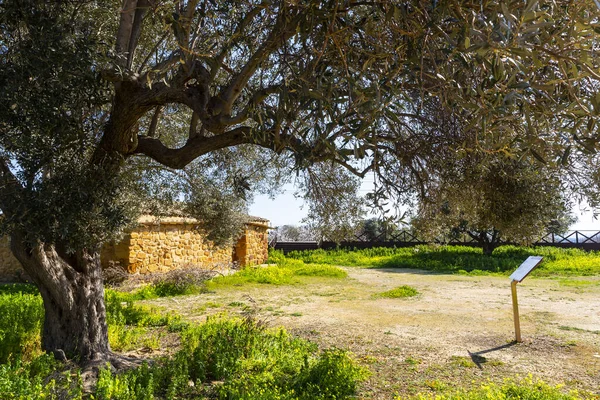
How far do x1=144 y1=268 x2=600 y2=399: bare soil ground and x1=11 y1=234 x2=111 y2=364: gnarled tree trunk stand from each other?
8.58 feet

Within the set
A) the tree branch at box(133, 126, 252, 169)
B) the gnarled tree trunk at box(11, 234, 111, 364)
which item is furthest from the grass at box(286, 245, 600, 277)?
the gnarled tree trunk at box(11, 234, 111, 364)

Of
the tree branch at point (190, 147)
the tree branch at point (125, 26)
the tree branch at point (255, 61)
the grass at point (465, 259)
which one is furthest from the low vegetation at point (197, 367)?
the grass at point (465, 259)

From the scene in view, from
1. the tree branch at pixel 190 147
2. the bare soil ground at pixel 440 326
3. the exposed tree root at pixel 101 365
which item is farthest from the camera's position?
the bare soil ground at pixel 440 326

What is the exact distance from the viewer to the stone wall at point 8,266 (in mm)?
14688

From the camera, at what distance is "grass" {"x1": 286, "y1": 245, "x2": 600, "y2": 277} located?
1984 cm

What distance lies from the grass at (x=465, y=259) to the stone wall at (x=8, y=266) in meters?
12.8

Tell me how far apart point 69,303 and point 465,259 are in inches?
780

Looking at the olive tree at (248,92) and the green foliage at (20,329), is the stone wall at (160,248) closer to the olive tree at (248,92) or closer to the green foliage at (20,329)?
→ the green foliage at (20,329)

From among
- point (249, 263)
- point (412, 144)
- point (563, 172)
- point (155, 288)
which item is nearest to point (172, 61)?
point (412, 144)

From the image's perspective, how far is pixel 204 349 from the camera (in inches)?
230

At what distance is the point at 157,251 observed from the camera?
49.5ft

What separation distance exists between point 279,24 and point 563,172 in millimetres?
4027

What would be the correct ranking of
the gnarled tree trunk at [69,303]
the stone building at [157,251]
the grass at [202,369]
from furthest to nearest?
1. the stone building at [157,251]
2. the gnarled tree trunk at [69,303]
3. the grass at [202,369]

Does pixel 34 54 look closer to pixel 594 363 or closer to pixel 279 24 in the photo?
pixel 279 24
